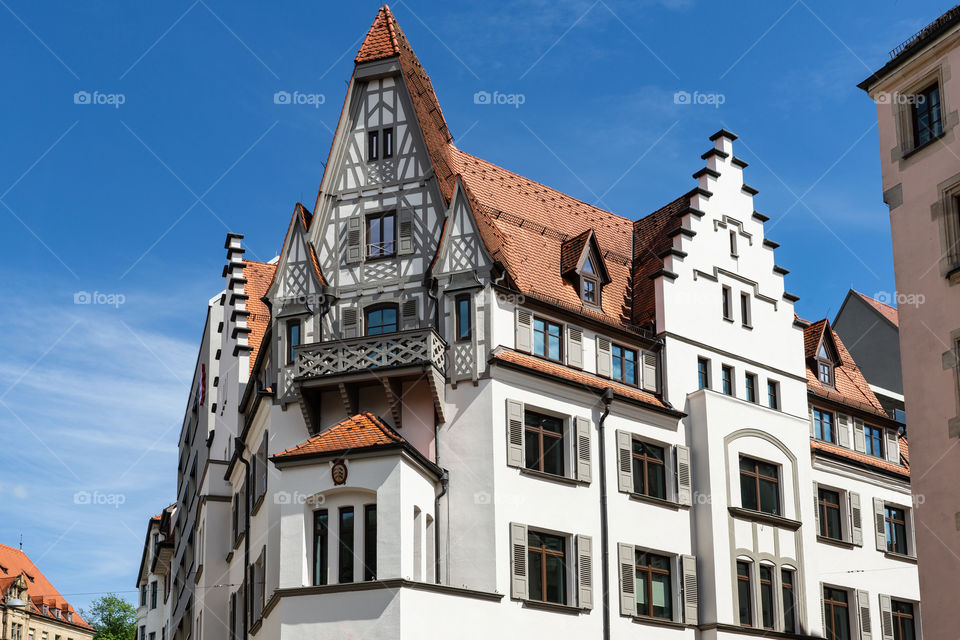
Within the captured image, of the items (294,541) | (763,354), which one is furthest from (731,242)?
(294,541)

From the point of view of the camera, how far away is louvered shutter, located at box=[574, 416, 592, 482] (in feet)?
116

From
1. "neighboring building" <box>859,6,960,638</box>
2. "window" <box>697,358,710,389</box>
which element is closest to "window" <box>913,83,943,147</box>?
"neighboring building" <box>859,6,960,638</box>

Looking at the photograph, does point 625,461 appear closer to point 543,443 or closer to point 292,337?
point 543,443

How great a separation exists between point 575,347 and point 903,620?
54.5ft

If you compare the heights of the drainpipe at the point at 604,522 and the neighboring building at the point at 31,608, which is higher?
the neighboring building at the point at 31,608

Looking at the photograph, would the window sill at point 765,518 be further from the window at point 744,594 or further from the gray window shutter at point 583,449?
the gray window shutter at point 583,449

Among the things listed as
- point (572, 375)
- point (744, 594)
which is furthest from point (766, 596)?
point (572, 375)

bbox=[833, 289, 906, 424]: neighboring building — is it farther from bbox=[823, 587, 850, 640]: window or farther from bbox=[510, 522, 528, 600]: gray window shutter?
bbox=[510, 522, 528, 600]: gray window shutter

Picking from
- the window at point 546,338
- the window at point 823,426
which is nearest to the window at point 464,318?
the window at point 546,338

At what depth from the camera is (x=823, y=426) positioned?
43844mm

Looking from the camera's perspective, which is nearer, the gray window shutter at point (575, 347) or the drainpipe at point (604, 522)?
the drainpipe at point (604, 522)

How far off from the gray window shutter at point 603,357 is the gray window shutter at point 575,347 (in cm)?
71

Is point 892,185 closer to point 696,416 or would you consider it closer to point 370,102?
point 696,416

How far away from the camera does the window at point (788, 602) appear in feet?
125
